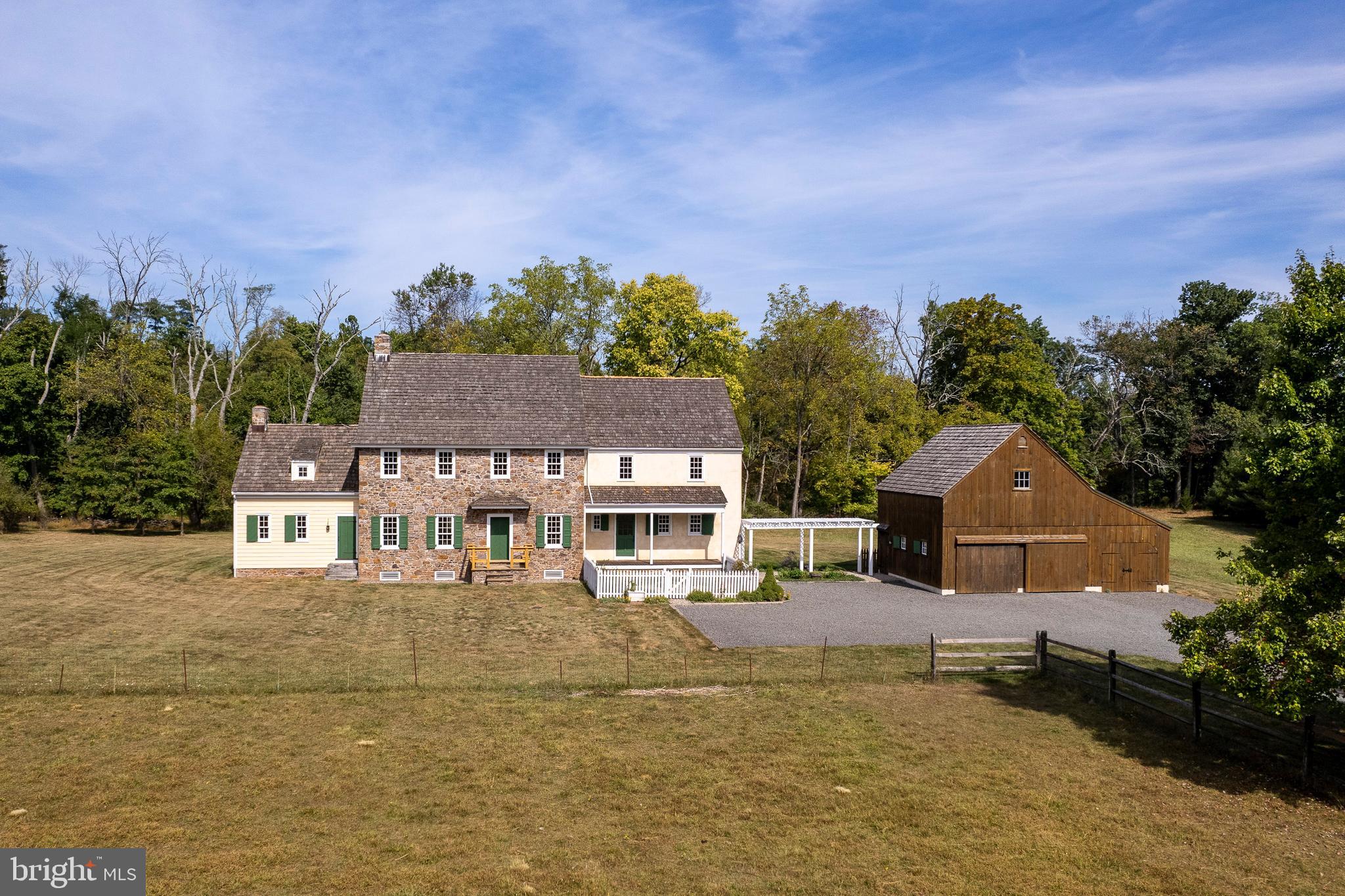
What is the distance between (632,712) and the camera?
621 inches

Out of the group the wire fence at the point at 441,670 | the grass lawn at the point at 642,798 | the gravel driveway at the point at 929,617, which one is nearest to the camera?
the grass lawn at the point at 642,798

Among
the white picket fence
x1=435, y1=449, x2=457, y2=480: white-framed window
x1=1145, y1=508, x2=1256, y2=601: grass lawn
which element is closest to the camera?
the white picket fence

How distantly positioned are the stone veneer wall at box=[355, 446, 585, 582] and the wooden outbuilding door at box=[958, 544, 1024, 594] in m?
13.8

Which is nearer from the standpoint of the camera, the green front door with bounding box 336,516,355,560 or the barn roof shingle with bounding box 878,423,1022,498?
the barn roof shingle with bounding box 878,423,1022,498

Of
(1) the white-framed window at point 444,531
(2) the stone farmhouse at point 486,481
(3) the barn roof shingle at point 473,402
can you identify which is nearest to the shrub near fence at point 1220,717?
(2) the stone farmhouse at point 486,481

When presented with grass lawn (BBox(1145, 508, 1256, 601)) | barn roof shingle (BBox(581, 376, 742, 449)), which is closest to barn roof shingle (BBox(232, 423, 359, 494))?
barn roof shingle (BBox(581, 376, 742, 449))

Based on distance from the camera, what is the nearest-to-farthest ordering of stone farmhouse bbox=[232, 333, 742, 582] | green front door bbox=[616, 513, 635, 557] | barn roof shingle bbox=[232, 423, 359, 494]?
stone farmhouse bbox=[232, 333, 742, 582]
barn roof shingle bbox=[232, 423, 359, 494]
green front door bbox=[616, 513, 635, 557]

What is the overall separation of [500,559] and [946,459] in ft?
55.9

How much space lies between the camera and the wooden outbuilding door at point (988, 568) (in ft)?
98.2

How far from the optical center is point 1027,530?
30.3 m

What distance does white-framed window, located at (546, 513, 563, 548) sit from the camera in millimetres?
32625

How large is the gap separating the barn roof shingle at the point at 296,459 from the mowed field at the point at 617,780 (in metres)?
12.7

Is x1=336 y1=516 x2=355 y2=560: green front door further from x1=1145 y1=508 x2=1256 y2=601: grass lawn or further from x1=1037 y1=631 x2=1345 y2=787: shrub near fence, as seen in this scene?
x1=1145 y1=508 x2=1256 y2=601: grass lawn

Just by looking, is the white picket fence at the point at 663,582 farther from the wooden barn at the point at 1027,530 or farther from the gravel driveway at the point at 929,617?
the wooden barn at the point at 1027,530
